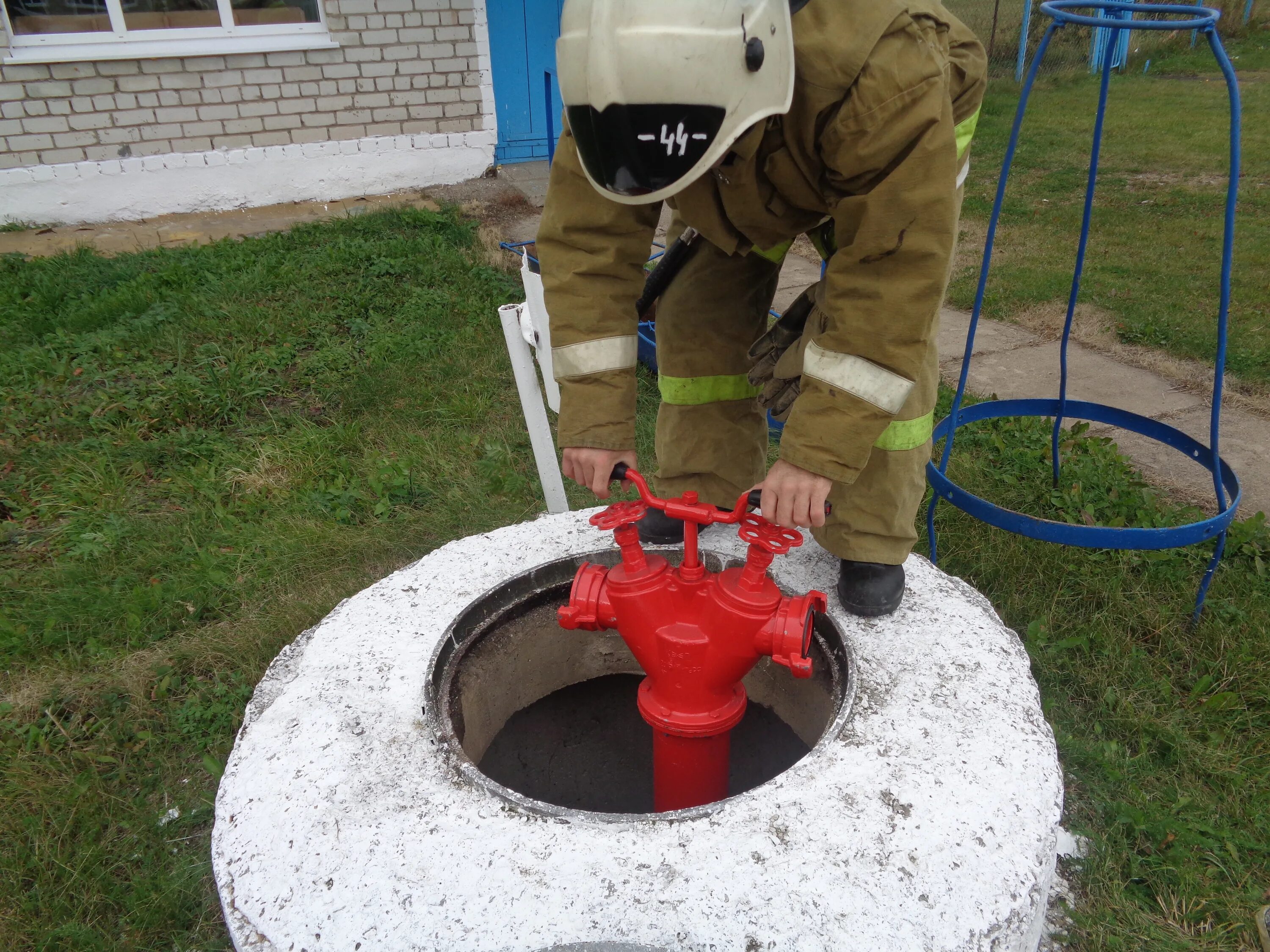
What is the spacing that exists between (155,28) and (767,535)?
270 inches

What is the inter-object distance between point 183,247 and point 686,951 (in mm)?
5800

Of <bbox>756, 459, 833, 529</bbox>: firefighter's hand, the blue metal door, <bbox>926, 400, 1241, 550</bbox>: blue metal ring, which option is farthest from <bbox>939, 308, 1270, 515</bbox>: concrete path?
the blue metal door

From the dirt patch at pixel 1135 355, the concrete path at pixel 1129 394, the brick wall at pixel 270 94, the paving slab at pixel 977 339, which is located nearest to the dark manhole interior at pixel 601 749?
the concrete path at pixel 1129 394

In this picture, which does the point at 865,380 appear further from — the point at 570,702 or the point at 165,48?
the point at 165,48

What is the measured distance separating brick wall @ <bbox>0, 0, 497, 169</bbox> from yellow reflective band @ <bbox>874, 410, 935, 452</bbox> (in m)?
6.29

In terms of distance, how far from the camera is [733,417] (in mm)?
2139

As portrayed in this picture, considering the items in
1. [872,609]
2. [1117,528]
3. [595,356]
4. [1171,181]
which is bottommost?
[1171,181]

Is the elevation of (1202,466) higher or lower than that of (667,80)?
lower

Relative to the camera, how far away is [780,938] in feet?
3.79

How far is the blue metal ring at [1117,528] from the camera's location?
2.07 m

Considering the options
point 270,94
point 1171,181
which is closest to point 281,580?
point 270,94

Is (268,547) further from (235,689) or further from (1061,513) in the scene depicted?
(1061,513)

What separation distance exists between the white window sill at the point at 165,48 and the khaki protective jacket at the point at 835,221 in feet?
19.2

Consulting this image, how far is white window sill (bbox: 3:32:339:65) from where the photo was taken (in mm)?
6125
